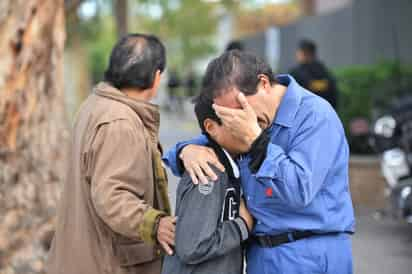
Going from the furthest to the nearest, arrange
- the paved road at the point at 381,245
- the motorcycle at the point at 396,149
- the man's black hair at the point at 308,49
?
1. the man's black hair at the point at 308,49
2. the motorcycle at the point at 396,149
3. the paved road at the point at 381,245

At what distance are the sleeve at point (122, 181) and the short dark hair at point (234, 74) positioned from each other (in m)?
0.62

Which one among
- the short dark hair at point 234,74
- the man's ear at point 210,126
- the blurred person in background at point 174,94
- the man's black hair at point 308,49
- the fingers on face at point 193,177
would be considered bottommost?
the blurred person in background at point 174,94

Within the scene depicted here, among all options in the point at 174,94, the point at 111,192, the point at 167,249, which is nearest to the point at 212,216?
the point at 167,249

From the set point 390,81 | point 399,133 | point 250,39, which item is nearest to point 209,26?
point 250,39

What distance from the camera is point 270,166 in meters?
3.16

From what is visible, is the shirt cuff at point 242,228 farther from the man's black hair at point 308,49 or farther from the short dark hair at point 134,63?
→ the man's black hair at point 308,49

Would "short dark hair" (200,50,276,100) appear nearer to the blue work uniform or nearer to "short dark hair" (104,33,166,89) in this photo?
the blue work uniform

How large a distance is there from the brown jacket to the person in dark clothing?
279 inches

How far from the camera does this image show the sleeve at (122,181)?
377cm

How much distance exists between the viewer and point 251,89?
3.28 meters

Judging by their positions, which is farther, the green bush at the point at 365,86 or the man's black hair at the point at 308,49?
the green bush at the point at 365,86

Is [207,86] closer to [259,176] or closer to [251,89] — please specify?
[251,89]

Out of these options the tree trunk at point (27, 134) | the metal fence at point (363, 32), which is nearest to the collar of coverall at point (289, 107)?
the tree trunk at point (27, 134)

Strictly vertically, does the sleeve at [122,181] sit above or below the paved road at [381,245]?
above
